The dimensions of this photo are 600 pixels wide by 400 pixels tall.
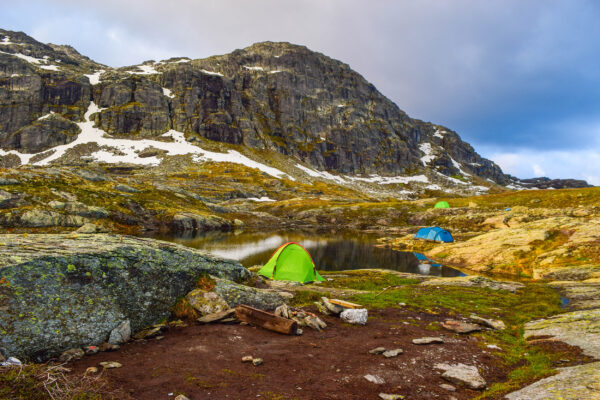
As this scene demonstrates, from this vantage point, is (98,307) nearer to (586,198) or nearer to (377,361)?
(377,361)

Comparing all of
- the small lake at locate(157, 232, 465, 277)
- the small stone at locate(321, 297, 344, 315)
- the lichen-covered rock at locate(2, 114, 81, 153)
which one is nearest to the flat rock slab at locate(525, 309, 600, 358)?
the small stone at locate(321, 297, 344, 315)

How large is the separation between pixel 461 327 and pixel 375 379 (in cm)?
819

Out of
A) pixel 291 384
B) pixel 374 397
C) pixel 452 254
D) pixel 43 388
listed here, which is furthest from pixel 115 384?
pixel 452 254

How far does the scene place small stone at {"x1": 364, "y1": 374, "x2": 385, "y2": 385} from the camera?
8.99 metres

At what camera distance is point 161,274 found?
44.8 feet

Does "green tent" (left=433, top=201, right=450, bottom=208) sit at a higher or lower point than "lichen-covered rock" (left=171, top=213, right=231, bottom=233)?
higher

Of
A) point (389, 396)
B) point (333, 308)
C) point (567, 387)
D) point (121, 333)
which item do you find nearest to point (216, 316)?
point (121, 333)

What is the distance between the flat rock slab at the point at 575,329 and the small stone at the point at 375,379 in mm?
7767

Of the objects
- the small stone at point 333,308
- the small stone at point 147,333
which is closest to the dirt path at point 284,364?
the small stone at point 147,333

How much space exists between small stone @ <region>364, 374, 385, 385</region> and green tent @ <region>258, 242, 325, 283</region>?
17.9 meters

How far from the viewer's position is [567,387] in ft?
22.3

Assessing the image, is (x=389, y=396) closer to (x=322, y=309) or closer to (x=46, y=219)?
(x=322, y=309)

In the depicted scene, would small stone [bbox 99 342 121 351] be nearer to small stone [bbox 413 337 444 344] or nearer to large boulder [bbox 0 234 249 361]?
large boulder [bbox 0 234 249 361]

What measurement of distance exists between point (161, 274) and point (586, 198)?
355ft
